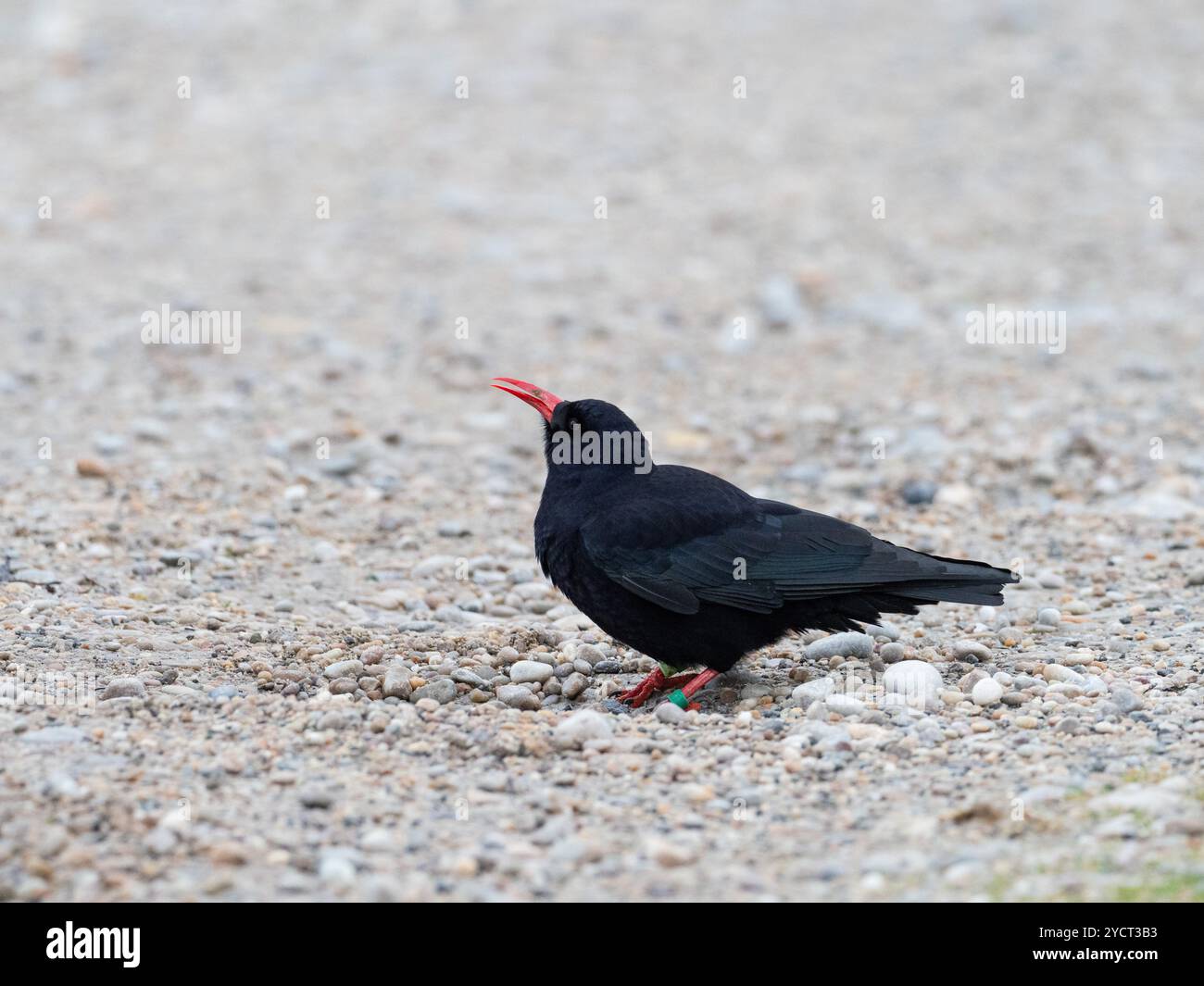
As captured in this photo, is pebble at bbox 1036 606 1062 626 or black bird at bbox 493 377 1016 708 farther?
pebble at bbox 1036 606 1062 626

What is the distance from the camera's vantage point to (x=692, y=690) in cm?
537

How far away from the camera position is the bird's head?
5.65 meters

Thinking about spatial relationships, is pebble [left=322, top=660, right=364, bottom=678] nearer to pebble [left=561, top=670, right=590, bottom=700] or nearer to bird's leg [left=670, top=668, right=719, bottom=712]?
pebble [left=561, top=670, right=590, bottom=700]

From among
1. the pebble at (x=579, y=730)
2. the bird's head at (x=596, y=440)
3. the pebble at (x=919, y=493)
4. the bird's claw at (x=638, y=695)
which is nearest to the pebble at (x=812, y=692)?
the bird's claw at (x=638, y=695)

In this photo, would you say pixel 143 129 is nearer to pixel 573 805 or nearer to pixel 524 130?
pixel 524 130

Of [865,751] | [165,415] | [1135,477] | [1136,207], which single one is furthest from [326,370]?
[1136,207]

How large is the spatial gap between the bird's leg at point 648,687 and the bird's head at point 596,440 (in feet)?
2.63

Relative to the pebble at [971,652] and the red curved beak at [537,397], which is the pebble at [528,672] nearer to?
the red curved beak at [537,397]

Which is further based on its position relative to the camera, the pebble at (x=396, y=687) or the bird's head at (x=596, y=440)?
the bird's head at (x=596, y=440)

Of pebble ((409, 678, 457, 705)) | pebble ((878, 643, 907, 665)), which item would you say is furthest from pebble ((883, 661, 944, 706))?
pebble ((409, 678, 457, 705))

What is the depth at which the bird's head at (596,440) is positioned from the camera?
5.65m

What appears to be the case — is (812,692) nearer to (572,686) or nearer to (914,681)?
(914,681)

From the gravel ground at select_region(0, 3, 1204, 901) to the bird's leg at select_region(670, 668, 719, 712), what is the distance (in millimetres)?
143

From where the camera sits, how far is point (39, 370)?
9.16 meters
